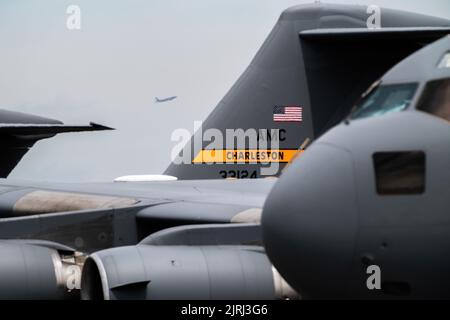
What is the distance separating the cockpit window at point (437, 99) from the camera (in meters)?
6.01

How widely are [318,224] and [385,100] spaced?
110cm

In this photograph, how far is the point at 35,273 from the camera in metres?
9.61

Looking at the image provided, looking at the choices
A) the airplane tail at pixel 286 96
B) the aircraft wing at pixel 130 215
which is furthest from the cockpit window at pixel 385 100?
the airplane tail at pixel 286 96

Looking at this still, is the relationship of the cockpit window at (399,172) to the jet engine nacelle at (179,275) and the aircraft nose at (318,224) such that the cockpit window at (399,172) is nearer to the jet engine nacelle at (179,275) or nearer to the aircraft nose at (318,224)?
the aircraft nose at (318,224)

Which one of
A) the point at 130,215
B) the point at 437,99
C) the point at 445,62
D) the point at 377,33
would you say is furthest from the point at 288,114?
the point at 437,99

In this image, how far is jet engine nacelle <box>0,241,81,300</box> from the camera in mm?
9367

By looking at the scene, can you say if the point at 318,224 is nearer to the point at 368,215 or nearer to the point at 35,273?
the point at 368,215

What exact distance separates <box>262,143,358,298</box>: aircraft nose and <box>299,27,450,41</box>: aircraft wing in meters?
7.58

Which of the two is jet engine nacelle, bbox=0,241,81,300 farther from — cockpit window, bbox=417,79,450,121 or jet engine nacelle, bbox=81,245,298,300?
cockpit window, bbox=417,79,450,121

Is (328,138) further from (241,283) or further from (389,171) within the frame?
(241,283)

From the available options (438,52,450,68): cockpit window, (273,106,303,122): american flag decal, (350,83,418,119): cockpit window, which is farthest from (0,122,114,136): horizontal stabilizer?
(438,52,450,68): cockpit window

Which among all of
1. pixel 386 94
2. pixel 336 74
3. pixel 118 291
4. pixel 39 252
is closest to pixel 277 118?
Result: pixel 336 74

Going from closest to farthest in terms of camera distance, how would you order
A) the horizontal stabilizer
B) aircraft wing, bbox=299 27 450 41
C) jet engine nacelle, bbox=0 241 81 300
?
jet engine nacelle, bbox=0 241 81 300 → aircraft wing, bbox=299 27 450 41 → the horizontal stabilizer

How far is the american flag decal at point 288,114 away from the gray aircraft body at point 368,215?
8242 mm
